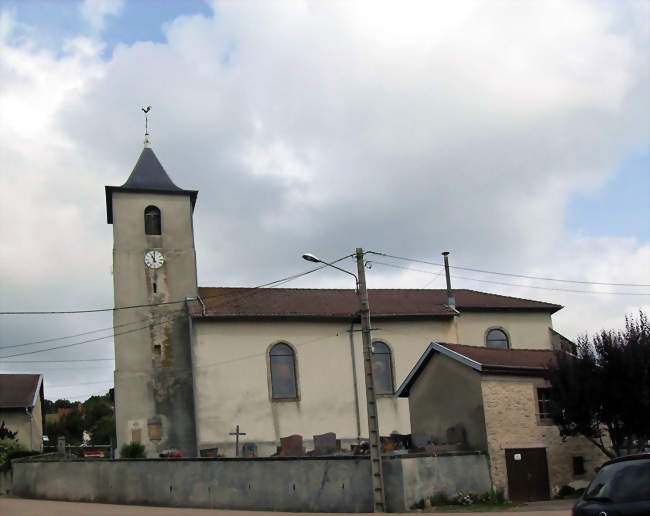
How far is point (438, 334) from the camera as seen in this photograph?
3800cm

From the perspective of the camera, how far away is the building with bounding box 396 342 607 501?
22547 millimetres

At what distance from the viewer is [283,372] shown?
35.4 m

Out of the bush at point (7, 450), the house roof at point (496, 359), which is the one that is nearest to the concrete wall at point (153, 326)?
the bush at point (7, 450)

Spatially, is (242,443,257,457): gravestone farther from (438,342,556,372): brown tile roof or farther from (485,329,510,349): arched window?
(485,329,510,349): arched window

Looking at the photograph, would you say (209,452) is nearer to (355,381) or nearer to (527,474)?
(355,381)

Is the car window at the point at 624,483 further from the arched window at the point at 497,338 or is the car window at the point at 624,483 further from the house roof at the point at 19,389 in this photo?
the house roof at the point at 19,389

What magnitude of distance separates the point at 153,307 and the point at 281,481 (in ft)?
57.2

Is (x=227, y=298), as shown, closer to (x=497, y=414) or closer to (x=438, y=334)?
(x=438, y=334)

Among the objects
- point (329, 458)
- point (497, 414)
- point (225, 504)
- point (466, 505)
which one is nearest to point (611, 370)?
point (497, 414)

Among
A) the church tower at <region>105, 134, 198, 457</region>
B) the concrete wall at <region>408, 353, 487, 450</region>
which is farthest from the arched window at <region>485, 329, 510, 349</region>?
the church tower at <region>105, 134, 198, 457</region>

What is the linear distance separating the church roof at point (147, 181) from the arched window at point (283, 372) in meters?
10.1

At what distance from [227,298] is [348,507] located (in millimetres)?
18121

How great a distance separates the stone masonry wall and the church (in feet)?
31.6

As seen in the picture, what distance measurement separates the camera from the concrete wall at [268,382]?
33812mm
